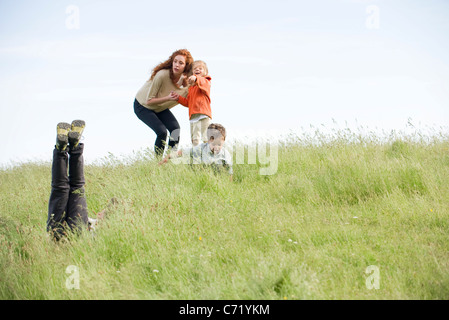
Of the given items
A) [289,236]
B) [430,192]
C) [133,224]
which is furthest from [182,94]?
[430,192]

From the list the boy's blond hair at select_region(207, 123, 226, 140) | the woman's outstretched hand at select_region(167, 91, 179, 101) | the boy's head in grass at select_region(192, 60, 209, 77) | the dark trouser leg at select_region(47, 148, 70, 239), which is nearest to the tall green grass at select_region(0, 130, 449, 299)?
the dark trouser leg at select_region(47, 148, 70, 239)

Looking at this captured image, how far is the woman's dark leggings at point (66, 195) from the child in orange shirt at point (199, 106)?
2961 mm

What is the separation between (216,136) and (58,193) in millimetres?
2892

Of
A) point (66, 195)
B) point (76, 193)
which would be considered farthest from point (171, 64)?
point (66, 195)

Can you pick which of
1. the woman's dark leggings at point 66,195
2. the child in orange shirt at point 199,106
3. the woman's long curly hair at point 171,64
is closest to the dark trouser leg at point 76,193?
the woman's dark leggings at point 66,195

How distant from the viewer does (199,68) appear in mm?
7527

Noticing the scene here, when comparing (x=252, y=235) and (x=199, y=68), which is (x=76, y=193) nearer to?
(x=252, y=235)

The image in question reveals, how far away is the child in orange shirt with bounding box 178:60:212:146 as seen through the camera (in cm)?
744

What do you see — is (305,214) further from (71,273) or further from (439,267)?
(71,273)

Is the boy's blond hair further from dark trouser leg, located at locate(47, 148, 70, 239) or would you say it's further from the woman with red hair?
dark trouser leg, located at locate(47, 148, 70, 239)

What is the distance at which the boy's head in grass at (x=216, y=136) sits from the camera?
269 inches

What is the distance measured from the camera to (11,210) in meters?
6.78

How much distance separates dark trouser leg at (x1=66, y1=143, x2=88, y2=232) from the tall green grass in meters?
0.25
